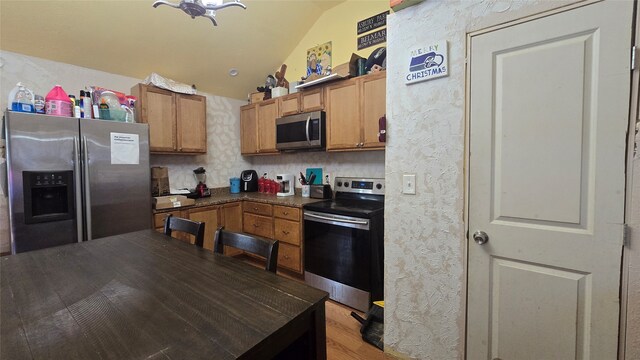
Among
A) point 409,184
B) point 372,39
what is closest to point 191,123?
point 372,39

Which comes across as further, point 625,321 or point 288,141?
point 288,141

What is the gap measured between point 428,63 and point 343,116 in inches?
48.8

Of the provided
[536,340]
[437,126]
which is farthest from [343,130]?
[536,340]

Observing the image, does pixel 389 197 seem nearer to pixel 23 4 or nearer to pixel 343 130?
pixel 343 130

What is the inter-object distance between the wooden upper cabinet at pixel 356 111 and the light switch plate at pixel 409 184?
85 centimetres

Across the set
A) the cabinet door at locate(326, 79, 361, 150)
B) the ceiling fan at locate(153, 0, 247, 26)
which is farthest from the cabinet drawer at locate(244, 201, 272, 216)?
the ceiling fan at locate(153, 0, 247, 26)

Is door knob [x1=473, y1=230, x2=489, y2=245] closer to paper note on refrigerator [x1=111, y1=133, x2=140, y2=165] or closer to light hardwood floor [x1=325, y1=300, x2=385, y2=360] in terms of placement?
light hardwood floor [x1=325, y1=300, x2=385, y2=360]

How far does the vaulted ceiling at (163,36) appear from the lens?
217 centimetres

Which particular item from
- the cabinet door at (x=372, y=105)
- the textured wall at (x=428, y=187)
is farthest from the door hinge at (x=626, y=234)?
the cabinet door at (x=372, y=105)

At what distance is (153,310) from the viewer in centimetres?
81

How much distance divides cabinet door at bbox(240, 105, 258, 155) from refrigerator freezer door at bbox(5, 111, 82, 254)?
1.87 metres

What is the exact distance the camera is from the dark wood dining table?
648 millimetres

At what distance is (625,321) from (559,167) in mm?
667

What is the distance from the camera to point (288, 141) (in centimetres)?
309
